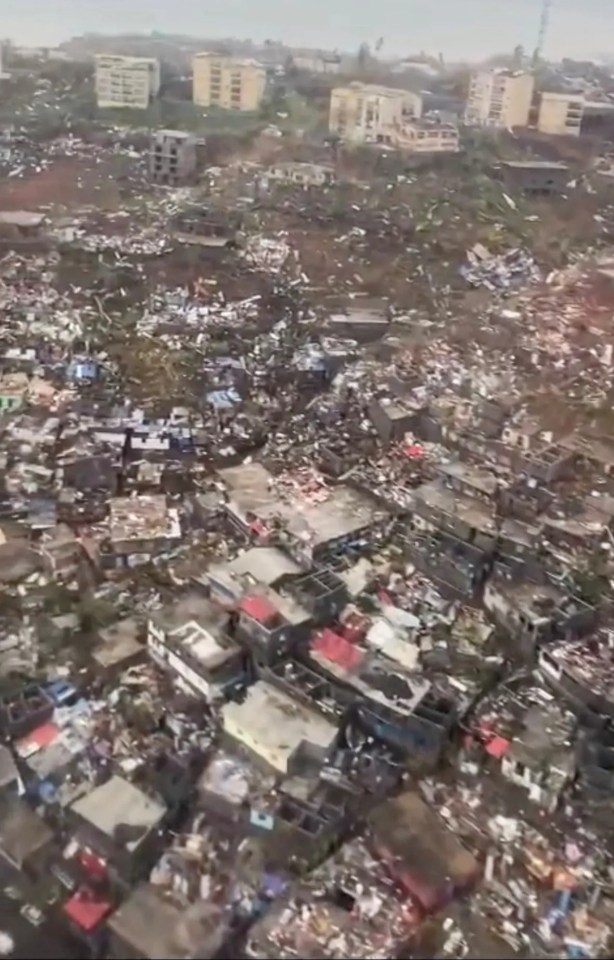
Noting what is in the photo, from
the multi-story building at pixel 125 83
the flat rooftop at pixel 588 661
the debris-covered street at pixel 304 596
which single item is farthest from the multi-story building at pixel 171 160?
the flat rooftop at pixel 588 661

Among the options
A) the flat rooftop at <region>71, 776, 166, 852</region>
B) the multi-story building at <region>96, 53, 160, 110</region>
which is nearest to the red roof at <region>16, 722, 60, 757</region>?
the flat rooftop at <region>71, 776, 166, 852</region>

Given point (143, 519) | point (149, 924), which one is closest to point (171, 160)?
point (143, 519)

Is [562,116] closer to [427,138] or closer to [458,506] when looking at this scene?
[427,138]

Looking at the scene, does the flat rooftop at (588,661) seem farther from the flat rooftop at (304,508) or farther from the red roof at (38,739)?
the red roof at (38,739)

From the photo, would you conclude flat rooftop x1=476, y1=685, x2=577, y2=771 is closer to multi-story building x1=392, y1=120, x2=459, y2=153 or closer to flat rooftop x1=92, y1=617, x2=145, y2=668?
flat rooftop x1=92, y1=617, x2=145, y2=668

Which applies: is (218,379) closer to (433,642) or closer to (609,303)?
(433,642)
